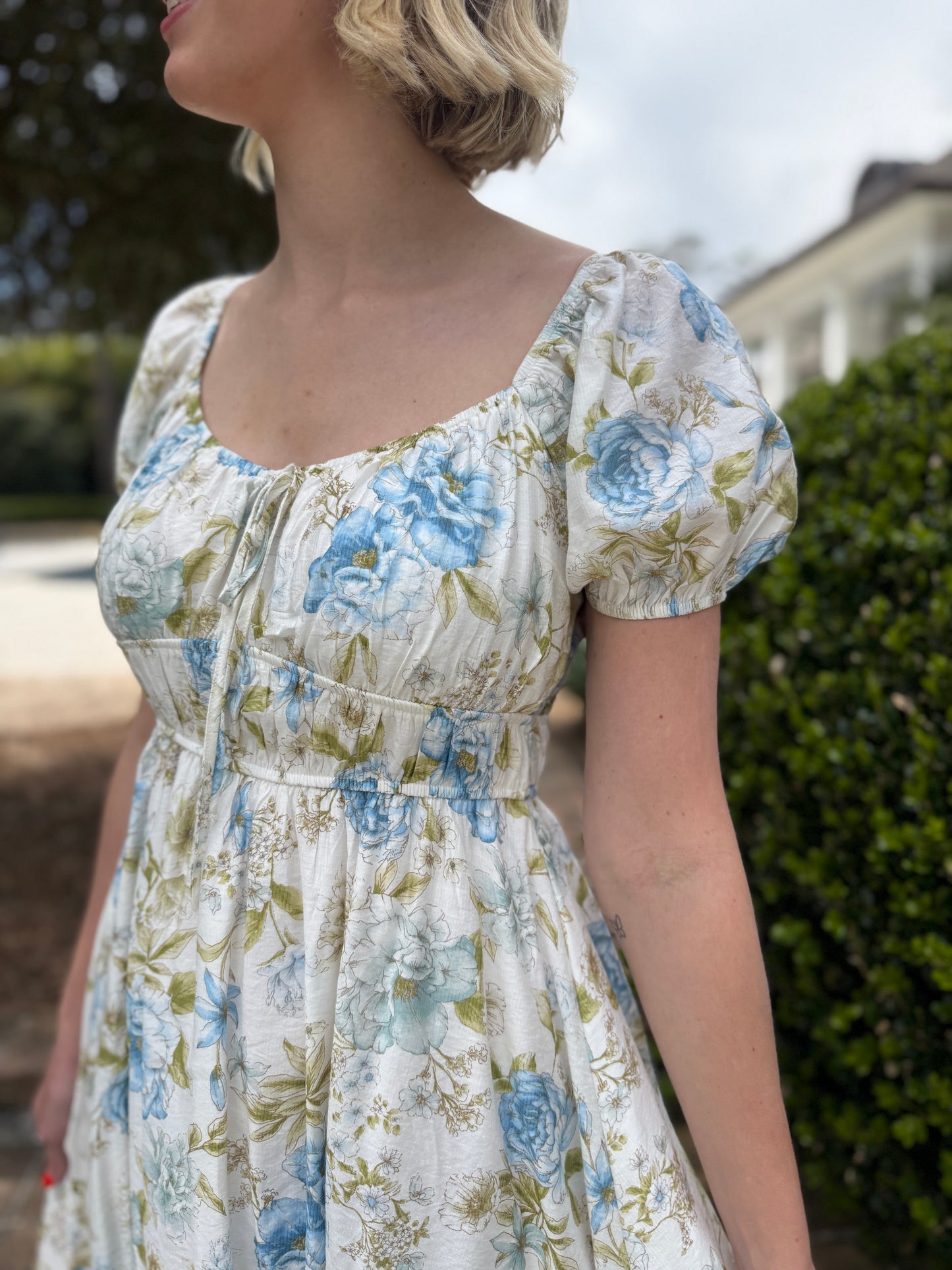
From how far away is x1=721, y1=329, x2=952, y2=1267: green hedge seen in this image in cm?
176

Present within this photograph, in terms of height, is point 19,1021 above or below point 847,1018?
above

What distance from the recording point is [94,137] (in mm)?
4320

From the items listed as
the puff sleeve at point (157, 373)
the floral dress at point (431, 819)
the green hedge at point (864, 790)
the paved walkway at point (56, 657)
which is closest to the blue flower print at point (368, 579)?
the floral dress at point (431, 819)

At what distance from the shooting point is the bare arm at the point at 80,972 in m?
1.46

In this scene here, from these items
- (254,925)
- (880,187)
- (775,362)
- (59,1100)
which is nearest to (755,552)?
(254,925)

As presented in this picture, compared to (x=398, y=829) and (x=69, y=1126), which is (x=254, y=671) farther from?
(x=69, y=1126)

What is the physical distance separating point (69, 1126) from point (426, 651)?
0.91 metres

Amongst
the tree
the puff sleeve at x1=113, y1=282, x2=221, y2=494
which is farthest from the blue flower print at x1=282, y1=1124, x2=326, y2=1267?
the tree

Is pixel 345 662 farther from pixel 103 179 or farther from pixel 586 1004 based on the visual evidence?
pixel 103 179

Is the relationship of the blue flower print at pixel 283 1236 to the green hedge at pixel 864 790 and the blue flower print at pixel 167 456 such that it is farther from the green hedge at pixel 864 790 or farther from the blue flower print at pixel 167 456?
the green hedge at pixel 864 790

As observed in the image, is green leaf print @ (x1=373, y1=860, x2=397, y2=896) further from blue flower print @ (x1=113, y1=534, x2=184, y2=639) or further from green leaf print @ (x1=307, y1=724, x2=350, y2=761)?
blue flower print @ (x1=113, y1=534, x2=184, y2=639)

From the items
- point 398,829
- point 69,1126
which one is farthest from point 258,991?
point 69,1126

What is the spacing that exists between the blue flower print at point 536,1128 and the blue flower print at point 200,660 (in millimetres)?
510

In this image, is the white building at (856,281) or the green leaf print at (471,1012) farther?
the white building at (856,281)
